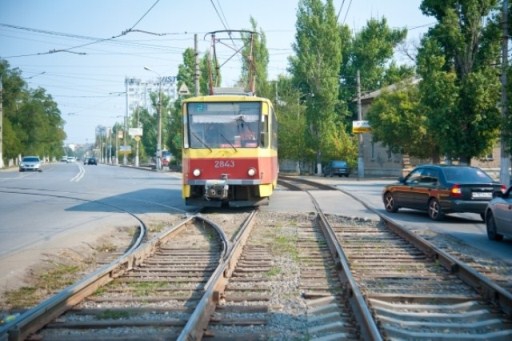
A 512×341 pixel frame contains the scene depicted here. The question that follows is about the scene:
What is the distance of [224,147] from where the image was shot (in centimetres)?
1805

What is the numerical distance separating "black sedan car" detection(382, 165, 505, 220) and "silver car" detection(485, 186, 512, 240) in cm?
289

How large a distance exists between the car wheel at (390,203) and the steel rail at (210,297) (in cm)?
956

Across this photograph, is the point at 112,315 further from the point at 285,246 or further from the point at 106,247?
the point at 106,247

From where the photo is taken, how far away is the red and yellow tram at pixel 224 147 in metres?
17.9

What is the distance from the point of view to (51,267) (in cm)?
960

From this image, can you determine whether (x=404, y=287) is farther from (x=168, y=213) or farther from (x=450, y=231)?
(x=168, y=213)

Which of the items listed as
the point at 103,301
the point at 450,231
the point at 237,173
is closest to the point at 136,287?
the point at 103,301

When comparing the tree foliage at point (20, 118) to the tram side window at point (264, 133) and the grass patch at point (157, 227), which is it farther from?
the grass patch at point (157, 227)

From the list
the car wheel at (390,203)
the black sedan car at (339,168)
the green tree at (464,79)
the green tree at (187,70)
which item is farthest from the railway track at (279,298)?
the green tree at (187,70)

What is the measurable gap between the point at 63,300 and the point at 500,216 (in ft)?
29.4

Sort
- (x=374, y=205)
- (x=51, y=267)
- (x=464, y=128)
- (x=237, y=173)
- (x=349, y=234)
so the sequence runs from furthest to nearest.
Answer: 1. (x=464, y=128)
2. (x=374, y=205)
3. (x=237, y=173)
4. (x=349, y=234)
5. (x=51, y=267)

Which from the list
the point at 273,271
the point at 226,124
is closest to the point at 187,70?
the point at 226,124

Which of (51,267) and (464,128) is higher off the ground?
(464,128)

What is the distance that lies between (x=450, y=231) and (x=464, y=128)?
18809 mm
